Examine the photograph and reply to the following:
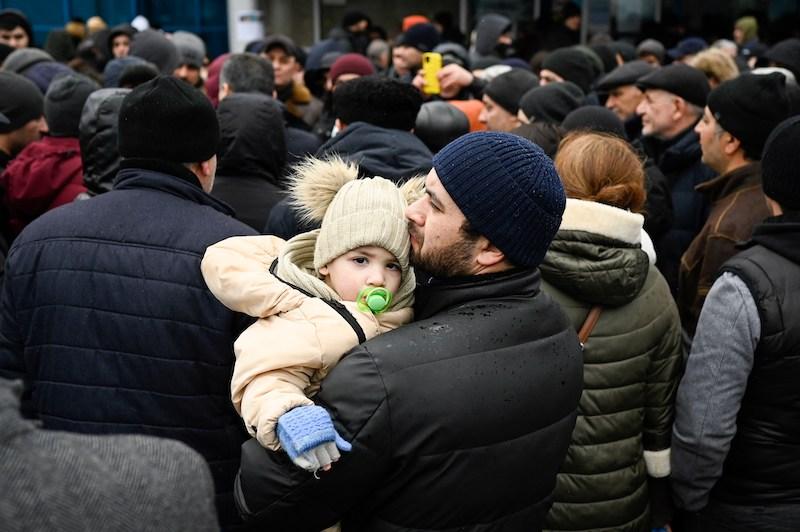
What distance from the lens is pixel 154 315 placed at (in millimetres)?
2320

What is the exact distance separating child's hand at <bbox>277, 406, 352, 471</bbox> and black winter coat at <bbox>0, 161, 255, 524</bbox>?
70 centimetres

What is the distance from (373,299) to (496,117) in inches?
151

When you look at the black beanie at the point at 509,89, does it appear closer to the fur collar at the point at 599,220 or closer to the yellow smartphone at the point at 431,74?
the yellow smartphone at the point at 431,74

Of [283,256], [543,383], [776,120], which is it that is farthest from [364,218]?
[776,120]

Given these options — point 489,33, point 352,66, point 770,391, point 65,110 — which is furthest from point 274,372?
point 489,33

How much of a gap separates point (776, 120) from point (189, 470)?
3354 millimetres

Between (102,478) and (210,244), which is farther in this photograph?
(210,244)

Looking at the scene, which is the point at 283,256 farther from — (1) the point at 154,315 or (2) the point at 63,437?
(2) the point at 63,437

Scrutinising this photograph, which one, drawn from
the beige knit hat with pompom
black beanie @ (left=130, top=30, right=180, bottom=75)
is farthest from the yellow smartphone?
the beige knit hat with pompom

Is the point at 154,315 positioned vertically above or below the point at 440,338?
below

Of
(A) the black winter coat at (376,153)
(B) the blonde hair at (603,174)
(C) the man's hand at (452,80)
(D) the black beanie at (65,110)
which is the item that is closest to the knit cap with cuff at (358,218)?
(B) the blonde hair at (603,174)

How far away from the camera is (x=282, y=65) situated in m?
7.73

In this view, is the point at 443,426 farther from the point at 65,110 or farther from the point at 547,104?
the point at 547,104

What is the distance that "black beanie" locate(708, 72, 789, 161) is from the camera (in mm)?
3789
